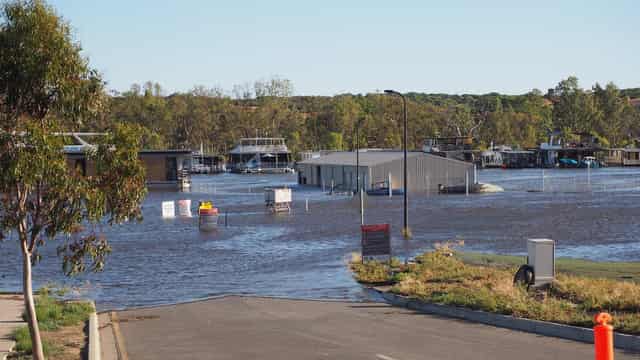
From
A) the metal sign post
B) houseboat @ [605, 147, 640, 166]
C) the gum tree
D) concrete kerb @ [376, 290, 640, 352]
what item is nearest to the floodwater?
the metal sign post

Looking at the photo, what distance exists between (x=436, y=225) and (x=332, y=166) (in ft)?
164

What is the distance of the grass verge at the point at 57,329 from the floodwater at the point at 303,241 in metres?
3.40

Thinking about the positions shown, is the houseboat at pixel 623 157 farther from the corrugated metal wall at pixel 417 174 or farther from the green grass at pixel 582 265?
the green grass at pixel 582 265

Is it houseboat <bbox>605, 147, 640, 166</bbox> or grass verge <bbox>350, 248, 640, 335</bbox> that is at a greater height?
houseboat <bbox>605, 147, 640, 166</bbox>

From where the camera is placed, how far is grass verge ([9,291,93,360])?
59.4 feet

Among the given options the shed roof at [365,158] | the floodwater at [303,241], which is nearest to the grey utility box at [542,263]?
the floodwater at [303,241]

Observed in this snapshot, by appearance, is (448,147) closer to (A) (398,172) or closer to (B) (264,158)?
(B) (264,158)

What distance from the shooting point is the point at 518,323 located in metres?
20.0

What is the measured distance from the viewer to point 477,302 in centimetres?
2244

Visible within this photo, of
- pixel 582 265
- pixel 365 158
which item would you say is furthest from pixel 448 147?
→ pixel 582 265

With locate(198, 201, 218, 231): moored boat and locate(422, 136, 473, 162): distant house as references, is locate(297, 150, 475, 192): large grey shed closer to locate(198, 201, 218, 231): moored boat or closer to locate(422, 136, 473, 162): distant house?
locate(422, 136, 473, 162): distant house

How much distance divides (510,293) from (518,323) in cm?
279

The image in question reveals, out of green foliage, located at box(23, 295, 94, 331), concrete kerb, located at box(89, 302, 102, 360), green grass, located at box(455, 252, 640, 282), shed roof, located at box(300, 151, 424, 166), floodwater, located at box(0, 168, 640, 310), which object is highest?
shed roof, located at box(300, 151, 424, 166)

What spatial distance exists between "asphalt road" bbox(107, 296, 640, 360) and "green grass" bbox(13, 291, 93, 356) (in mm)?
1016
